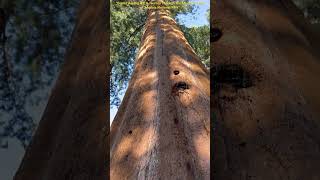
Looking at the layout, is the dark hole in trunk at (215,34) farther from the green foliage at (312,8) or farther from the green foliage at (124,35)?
the green foliage at (124,35)

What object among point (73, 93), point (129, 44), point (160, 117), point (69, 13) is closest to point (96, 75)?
point (73, 93)

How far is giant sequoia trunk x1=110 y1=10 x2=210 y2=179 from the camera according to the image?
2.48ft

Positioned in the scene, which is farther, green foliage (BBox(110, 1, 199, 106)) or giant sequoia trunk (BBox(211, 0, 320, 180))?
green foliage (BBox(110, 1, 199, 106))

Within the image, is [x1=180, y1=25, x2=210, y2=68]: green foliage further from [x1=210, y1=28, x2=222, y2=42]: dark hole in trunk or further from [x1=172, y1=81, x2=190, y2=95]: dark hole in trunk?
[x1=210, y1=28, x2=222, y2=42]: dark hole in trunk

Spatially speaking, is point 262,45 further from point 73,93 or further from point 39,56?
point 39,56

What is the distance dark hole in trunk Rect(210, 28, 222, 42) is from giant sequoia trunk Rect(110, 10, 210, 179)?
0.21 meters

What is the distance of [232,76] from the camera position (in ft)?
2.59

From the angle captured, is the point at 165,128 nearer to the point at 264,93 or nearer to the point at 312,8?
the point at 264,93

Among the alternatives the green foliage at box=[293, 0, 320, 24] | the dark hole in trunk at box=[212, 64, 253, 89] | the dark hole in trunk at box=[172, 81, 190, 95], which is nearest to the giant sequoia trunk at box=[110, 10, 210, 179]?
the dark hole in trunk at box=[172, 81, 190, 95]

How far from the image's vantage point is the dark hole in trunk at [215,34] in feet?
2.83

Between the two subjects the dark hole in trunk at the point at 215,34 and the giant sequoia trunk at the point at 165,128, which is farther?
the dark hole in trunk at the point at 215,34

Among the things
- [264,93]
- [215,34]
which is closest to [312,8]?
[215,34]

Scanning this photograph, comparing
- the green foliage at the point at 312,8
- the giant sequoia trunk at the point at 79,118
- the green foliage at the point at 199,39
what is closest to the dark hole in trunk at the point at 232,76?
the giant sequoia trunk at the point at 79,118

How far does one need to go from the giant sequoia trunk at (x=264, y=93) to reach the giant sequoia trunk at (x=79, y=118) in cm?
24
